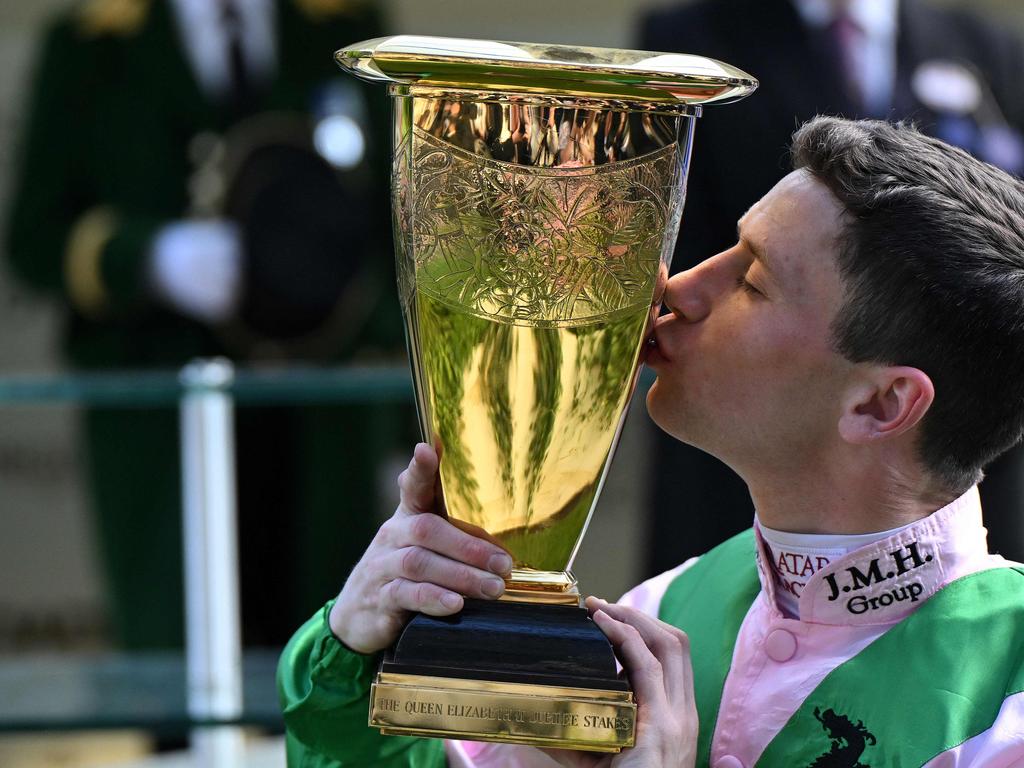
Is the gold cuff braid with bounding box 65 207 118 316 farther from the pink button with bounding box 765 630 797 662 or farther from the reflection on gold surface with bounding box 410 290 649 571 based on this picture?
the pink button with bounding box 765 630 797 662

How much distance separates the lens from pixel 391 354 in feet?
12.1

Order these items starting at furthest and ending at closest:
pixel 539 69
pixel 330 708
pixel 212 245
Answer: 1. pixel 212 245
2. pixel 330 708
3. pixel 539 69

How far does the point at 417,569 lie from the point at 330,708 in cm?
22

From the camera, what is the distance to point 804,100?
8.98 feet

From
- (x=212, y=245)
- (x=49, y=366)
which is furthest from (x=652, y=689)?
(x=49, y=366)

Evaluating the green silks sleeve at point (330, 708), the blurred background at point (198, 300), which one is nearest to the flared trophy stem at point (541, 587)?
the green silks sleeve at point (330, 708)

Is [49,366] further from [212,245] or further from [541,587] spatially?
[541,587]

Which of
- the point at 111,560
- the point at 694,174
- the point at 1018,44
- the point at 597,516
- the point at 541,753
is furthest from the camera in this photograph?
the point at 111,560

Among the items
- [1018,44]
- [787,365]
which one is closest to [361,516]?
[1018,44]

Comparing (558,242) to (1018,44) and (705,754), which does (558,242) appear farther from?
(1018,44)

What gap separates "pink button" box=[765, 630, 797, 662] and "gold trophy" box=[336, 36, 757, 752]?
20 centimetres

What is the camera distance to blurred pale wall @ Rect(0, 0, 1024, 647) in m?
3.74

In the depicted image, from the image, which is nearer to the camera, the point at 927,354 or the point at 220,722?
the point at 927,354

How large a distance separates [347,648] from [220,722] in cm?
133
